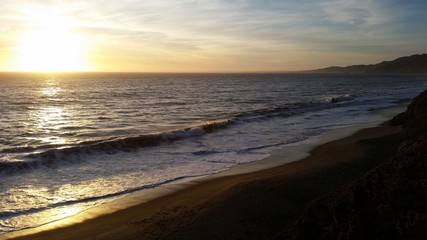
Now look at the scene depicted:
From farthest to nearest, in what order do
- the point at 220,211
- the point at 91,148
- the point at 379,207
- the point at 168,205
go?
the point at 91,148
the point at 168,205
the point at 220,211
the point at 379,207

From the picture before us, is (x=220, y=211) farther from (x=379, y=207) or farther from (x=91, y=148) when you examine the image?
(x=91, y=148)

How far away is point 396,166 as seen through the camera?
14.4ft

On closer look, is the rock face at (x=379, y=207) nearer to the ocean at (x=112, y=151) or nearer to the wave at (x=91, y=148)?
the ocean at (x=112, y=151)

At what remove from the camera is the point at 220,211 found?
8281 millimetres

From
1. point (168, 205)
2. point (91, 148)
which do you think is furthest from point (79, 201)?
point (91, 148)

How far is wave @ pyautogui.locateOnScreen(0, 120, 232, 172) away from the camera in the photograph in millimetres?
14328

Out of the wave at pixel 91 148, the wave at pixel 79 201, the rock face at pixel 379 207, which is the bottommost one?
the wave at pixel 79 201

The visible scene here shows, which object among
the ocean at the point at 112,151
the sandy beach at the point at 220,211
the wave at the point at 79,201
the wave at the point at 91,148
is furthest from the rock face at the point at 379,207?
the wave at the point at 91,148

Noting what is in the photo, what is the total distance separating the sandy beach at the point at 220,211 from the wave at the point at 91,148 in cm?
663

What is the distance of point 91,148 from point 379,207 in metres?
15.0

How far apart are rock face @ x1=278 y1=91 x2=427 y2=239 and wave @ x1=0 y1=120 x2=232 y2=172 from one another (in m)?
12.2

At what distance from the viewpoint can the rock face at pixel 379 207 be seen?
148 inches

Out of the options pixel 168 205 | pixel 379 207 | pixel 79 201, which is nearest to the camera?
pixel 379 207

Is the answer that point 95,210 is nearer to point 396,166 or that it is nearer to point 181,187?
point 181,187
